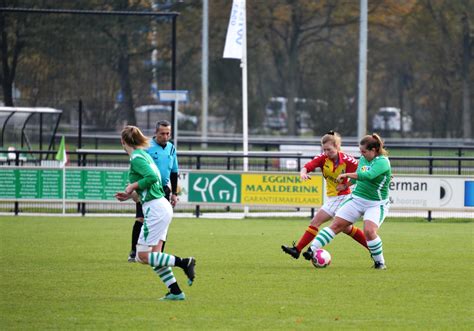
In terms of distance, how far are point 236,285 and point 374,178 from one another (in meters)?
2.41

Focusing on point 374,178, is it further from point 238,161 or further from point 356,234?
point 238,161

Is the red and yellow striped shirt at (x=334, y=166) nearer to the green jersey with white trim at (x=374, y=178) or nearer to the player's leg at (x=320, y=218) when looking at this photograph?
the player's leg at (x=320, y=218)

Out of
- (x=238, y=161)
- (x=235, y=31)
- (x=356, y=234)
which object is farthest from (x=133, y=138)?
(x=238, y=161)

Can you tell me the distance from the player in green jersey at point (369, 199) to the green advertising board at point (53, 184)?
1036 cm

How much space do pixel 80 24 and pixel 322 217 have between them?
55.9 feet

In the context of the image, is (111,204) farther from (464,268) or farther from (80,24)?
(464,268)

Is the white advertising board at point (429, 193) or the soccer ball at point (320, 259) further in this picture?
the white advertising board at point (429, 193)

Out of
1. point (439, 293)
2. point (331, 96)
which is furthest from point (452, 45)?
point (439, 293)

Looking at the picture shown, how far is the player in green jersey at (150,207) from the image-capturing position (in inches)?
420

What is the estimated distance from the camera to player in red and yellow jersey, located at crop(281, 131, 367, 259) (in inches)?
559

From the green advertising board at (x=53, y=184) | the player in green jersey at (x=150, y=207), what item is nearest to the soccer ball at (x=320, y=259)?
the player in green jersey at (x=150, y=207)

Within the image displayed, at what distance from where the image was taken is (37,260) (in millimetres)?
14805

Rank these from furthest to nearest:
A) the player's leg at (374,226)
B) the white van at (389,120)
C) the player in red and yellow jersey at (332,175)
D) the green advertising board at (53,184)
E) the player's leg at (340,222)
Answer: the white van at (389,120) < the green advertising board at (53,184) < the player in red and yellow jersey at (332,175) < the player's leg at (340,222) < the player's leg at (374,226)

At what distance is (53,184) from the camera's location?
77.6 feet
